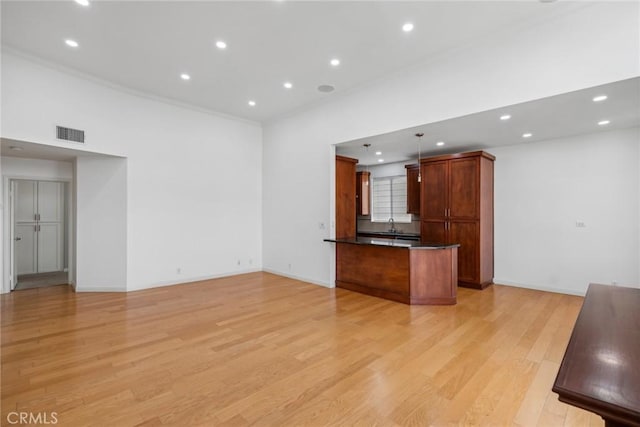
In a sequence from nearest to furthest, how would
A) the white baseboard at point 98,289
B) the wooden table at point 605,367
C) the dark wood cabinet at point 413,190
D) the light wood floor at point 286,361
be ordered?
1. the wooden table at point 605,367
2. the light wood floor at point 286,361
3. the white baseboard at point 98,289
4. the dark wood cabinet at point 413,190

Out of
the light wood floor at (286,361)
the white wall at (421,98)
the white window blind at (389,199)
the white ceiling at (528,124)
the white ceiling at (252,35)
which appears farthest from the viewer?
the white window blind at (389,199)

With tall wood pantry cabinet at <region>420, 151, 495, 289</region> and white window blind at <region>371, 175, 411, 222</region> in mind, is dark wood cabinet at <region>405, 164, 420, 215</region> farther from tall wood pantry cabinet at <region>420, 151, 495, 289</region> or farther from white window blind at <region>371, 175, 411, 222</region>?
tall wood pantry cabinet at <region>420, 151, 495, 289</region>

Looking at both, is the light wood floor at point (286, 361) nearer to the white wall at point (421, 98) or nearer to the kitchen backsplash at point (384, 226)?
the white wall at point (421, 98)

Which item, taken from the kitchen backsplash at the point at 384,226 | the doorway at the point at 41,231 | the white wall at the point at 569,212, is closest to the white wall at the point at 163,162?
the doorway at the point at 41,231

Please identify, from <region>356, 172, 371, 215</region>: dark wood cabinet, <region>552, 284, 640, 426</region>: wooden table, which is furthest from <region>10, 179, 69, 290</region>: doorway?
<region>552, 284, 640, 426</region>: wooden table

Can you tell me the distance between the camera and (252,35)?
3.77 meters

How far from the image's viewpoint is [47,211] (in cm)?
696

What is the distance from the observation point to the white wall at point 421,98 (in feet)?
10.2

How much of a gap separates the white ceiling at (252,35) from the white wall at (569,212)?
2862 millimetres

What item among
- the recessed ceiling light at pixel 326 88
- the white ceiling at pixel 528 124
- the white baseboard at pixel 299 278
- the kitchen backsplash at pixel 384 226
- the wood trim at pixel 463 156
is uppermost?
the recessed ceiling light at pixel 326 88

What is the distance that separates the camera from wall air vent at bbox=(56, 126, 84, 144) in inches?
182

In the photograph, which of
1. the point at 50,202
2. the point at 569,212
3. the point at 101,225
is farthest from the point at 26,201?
the point at 569,212

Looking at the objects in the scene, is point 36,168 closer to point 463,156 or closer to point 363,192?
point 363,192

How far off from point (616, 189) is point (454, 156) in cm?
248
